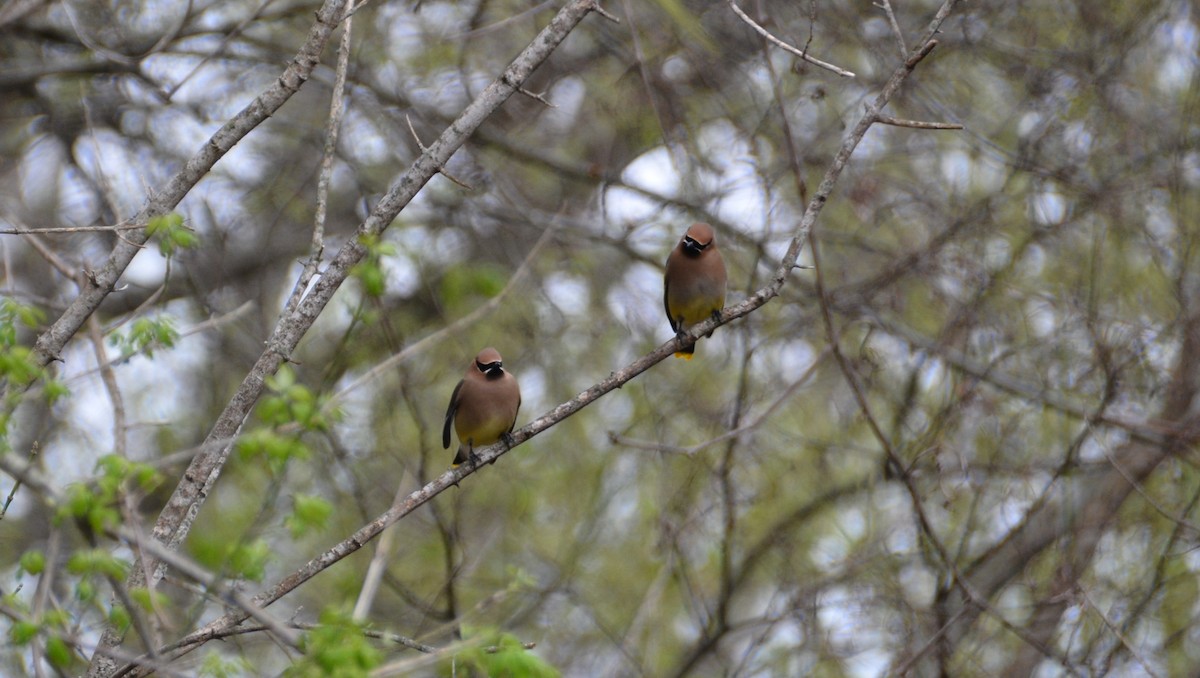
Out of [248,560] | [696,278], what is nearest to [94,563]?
[248,560]

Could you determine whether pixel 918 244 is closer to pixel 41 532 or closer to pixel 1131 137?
pixel 1131 137

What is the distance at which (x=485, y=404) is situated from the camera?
7727mm

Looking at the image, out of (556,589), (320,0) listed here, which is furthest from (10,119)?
(556,589)

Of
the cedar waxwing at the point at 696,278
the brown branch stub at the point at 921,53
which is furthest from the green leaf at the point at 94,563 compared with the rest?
the cedar waxwing at the point at 696,278

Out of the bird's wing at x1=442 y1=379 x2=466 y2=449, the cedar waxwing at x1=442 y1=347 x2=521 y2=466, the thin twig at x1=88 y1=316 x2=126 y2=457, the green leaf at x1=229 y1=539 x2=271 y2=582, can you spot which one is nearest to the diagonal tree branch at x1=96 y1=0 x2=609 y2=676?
the thin twig at x1=88 y1=316 x2=126 y2=457

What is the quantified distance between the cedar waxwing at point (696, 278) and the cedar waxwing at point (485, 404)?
1.12 m

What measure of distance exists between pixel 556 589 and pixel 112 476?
578 cm

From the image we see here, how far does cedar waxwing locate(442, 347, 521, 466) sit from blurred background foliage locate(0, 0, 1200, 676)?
0.46m

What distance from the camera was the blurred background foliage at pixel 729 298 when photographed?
28.1ft

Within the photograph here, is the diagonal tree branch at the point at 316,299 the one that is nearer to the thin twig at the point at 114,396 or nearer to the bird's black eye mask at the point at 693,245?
the thin twig at the point at 114,396

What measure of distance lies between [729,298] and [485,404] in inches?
121

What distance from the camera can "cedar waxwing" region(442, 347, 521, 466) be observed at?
7719mm

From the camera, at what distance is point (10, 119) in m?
10.1

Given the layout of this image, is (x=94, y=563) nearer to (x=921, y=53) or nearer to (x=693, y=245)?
(x=921, y=53)
